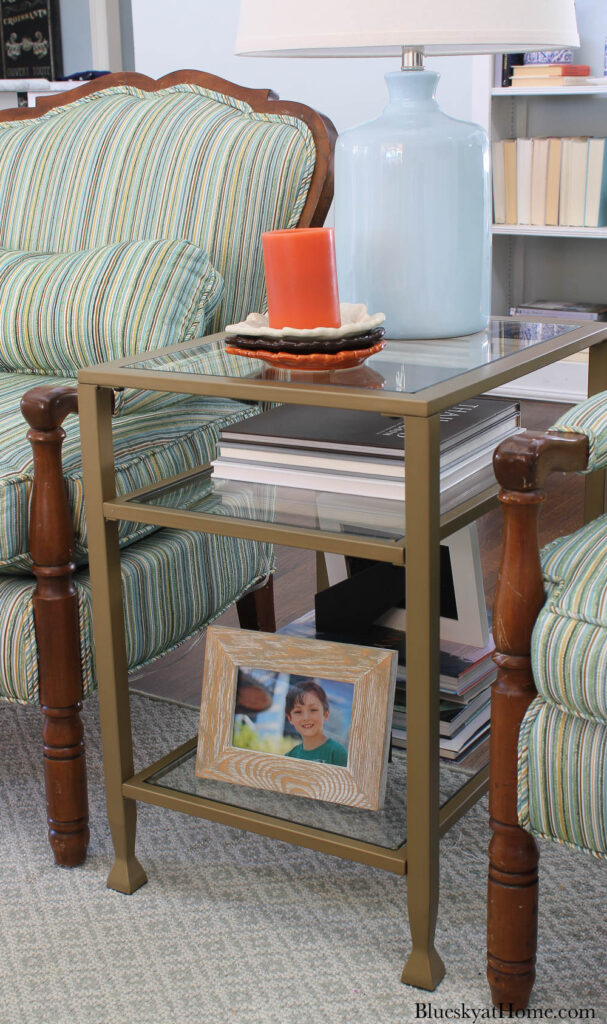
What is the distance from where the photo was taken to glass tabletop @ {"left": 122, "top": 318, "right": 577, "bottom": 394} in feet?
3.33

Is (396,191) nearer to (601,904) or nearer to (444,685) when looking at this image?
(444,685)

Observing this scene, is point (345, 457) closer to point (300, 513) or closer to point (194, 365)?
point (300, 513)

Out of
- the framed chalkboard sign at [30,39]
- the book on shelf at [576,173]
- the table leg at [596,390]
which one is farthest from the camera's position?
the framed chalkboard sign at [30,39]

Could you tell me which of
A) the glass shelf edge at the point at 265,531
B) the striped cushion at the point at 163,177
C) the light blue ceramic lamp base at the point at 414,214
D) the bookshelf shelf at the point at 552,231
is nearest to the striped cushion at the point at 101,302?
the striped cushion at the point at 163,177

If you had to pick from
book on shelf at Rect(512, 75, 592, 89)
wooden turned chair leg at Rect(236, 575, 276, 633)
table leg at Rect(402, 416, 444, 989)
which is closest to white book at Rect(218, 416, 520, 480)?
table leg at Rect(402, 416, 444, 989)

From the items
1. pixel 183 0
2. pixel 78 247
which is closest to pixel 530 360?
pixel 78 247

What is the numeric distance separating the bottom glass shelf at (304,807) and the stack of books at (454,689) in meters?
0.06

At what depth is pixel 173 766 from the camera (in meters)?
1.24

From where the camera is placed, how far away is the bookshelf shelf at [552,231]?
3213 millimetres

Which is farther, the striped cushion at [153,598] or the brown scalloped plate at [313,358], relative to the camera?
the striped cushion at [153,598]

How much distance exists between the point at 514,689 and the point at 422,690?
0.29ft

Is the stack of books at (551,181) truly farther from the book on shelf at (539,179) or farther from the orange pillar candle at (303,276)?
the orange pillar candle at (303,276)

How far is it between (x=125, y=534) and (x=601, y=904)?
648 millimetres

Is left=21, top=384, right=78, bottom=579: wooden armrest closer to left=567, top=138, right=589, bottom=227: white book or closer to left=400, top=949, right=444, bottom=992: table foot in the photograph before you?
left=400, top=949, right=444, bottom=992: table foot
